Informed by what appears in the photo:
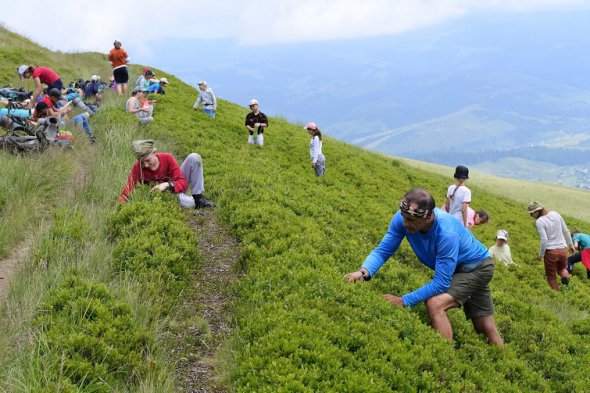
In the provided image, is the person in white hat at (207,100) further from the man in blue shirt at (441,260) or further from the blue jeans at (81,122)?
the man in blue shirt at (441,260)

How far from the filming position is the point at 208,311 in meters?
7.67

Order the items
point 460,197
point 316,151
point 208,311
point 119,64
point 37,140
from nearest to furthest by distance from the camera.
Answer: point 208,311 < point 37,140 < point 460,197 < point 316,151 < point 119,64

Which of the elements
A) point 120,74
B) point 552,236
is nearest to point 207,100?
point 120,74

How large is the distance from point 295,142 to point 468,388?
2015 cm

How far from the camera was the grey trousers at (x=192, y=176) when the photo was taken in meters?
11.5

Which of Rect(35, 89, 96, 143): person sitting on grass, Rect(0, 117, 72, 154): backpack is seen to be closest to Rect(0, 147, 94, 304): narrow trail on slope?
Rect(0, 117, 72, 154): backpack

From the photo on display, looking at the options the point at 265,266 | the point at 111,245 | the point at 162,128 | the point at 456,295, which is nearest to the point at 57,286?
the point at 111,245

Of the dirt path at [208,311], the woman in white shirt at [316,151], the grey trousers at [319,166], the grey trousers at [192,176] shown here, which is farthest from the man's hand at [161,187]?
the grey trousers at [319,166]

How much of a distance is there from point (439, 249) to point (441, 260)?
7.3 inches

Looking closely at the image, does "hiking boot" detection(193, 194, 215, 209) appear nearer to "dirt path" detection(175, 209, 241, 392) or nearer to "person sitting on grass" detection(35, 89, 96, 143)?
"dirt path" detection(175, 209, 241, 392)

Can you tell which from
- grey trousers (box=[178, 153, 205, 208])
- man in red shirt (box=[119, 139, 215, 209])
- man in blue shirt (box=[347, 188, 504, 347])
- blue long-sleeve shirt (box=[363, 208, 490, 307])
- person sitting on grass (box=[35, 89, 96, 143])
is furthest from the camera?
person sitting on grass (box=[35, 89, 96, 143])

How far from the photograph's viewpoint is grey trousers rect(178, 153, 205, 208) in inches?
452

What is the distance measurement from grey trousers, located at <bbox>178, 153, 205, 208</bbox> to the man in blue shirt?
576 cm

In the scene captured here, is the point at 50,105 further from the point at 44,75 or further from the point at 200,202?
the point at 200,202
